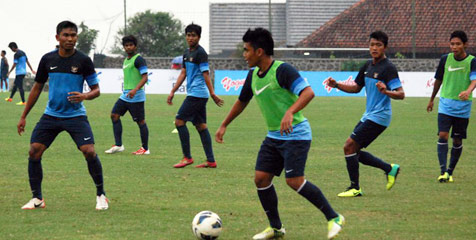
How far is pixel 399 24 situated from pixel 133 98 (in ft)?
157

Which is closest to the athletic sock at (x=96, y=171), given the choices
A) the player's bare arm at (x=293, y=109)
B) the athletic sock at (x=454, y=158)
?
the player's bare arm at (x=293, y=109)

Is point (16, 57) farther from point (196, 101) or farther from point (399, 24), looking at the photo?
point (399, 24)

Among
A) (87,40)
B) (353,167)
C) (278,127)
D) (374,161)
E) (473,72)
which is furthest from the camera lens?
(87,40)

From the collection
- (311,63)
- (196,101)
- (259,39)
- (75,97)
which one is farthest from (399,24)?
(259,39)

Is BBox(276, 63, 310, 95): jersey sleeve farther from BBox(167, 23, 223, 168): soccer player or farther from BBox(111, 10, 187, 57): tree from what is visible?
BBox(111, 10, 187, 57): tree

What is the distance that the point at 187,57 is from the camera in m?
12.4

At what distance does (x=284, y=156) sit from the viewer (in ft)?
22.5

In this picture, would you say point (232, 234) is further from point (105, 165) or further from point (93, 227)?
point (105, 165)

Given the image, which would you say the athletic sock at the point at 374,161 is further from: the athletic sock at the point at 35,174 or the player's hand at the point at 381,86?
the athletic sock at the point at 35,174

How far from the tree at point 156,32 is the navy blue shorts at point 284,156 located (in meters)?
58.5

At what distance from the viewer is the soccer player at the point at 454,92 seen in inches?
A: 418

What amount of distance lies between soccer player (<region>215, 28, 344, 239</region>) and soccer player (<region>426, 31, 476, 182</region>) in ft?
14.6

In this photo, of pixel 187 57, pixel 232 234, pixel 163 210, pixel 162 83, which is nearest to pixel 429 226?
pixel 232 234

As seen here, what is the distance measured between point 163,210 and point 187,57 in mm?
4420
